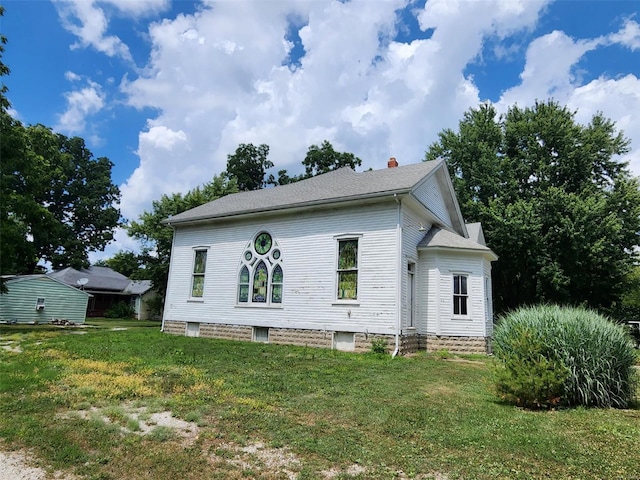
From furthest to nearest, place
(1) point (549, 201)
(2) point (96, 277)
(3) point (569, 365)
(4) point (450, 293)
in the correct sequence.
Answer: (2) point (96, 277) → (1) point (549, 201) → (4) point (450, 293) → (3) point (569, 365)

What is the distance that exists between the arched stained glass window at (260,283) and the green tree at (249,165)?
83.8ft

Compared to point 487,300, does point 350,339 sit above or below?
below

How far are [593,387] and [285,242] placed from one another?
33.6ft

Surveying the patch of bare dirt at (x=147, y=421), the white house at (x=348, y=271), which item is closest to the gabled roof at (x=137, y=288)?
the white house at (x=348, y=271)

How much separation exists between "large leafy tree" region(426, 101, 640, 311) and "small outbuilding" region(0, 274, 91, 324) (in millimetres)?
25147

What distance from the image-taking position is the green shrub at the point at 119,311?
3422 cm

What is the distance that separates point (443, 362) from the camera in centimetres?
1071

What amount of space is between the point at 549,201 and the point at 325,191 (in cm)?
1544

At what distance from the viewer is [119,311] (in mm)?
34406

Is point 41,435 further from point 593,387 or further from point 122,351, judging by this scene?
point 593,387

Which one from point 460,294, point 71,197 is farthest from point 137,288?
point 460,294

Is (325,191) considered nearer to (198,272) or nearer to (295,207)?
(295,207)

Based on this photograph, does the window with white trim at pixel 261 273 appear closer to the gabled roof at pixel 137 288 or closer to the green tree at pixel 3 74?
the green tree at pixel 3 74

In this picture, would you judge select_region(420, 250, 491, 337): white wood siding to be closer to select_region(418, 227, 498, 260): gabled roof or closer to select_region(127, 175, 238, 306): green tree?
select_region(418, 227, 498, 260): gabled roof
